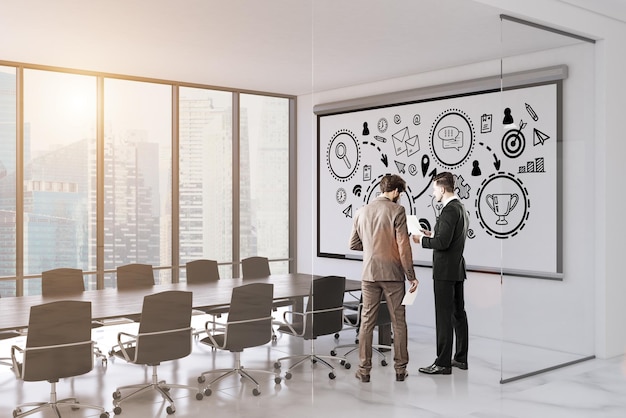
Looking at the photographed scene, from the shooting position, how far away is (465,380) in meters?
5.66

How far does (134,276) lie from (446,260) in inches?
98.4

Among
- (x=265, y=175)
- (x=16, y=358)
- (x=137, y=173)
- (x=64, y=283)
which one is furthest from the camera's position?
(x=137, y=173)

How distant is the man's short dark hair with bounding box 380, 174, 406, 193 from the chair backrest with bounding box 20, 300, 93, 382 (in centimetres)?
242

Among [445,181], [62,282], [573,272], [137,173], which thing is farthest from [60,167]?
[573,272]

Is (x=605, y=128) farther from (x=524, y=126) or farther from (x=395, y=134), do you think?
(x=395, y=134)

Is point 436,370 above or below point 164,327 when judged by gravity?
below

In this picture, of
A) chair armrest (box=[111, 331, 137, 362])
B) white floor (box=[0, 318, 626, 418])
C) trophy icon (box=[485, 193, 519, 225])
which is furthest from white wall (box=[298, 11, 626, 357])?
chair armrest (box=[111, 331, 137, 362])

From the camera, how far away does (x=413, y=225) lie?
552 cm

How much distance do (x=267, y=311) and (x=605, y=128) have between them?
11.4 feet

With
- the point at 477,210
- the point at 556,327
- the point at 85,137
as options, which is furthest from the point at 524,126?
the point at 85,137

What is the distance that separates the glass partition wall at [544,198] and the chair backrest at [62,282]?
3.36 m

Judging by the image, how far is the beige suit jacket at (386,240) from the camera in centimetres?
528

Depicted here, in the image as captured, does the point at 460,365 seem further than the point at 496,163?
No

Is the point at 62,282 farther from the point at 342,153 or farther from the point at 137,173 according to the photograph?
the point at 342,153
